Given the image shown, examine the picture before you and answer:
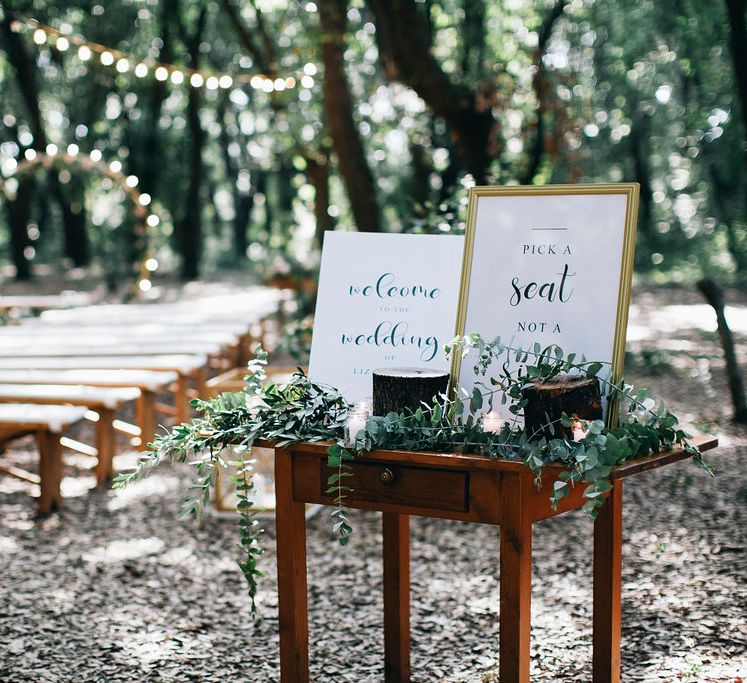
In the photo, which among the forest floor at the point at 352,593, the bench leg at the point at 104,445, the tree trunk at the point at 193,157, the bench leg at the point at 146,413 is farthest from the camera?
the tree trunk at the point at 193,157

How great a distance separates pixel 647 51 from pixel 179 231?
50.9 feet

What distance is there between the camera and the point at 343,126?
8320mm

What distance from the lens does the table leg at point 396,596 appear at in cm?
308

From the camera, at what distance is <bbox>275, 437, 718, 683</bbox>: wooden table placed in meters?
2.24

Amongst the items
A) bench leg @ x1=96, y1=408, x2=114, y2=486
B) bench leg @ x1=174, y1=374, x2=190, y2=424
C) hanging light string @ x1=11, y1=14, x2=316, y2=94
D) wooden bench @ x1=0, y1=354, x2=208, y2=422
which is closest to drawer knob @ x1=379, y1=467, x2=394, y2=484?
bench leg @ x1=96, y1=408, x2=114, y2=486

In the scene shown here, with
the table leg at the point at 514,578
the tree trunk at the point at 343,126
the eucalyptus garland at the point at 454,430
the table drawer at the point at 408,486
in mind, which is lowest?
the table leg at the point at 514,578

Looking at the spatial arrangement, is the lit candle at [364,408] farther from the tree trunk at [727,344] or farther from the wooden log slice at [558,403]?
the tree trunk at [727,344]

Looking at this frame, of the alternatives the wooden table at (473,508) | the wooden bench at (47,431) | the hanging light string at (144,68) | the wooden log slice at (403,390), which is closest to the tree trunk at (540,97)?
the hanging light string at (144,68)

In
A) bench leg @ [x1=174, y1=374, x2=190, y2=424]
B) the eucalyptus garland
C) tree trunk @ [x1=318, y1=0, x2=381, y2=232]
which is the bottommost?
bench leg @ [x1=174, y1=374, x2=190, y2=424]

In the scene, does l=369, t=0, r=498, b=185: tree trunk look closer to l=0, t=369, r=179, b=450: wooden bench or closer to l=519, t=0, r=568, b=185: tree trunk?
l=519, t=0, r=568, b=185: tree trunk

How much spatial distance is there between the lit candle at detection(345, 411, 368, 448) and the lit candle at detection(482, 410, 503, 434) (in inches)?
12.3

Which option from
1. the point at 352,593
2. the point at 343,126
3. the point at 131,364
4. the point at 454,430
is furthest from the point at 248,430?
the point at 343,126

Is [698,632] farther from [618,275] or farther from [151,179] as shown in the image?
[151,179]

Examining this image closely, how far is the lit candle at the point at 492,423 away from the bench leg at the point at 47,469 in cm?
361
